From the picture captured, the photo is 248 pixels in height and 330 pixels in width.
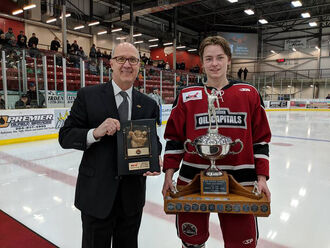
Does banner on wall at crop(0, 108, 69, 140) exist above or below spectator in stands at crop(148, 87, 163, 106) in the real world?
below

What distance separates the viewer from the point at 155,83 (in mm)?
10680

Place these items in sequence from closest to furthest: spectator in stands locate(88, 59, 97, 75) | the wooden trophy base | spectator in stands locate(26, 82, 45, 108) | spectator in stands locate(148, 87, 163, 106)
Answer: the wooden trophy base → spectator in stands locate(26, 82, 45, 108) → spectator in stands locate(88, 59, 97, 75) → spectator in stands locate(148, 87, 163, 106)

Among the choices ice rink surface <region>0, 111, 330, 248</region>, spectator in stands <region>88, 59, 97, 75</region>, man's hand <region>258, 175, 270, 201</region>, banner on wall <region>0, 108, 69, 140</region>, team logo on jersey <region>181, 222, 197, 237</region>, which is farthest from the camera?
spectator in stands <region>88, 59, 97, 75</region>

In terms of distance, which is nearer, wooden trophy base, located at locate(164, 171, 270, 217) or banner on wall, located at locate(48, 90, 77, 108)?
wooden trophy base, located at locate(164, 171, 270, 217)

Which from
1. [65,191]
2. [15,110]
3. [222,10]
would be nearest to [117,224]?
[65,191]

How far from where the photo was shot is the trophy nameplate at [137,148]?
1.18 m

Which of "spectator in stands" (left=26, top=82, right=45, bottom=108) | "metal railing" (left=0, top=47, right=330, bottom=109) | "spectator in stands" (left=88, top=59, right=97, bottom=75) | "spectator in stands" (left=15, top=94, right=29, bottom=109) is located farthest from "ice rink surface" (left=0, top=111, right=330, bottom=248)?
"spectator in stands" (left=88, top=59, right=97, bottom=75)

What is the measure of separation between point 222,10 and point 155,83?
13405 mm

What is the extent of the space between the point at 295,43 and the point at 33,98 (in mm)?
25936

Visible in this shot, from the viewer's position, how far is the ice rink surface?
6.91 ft

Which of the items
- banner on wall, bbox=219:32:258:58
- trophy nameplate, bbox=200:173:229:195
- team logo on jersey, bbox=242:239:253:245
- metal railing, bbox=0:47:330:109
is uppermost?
banner on wall, bbox=219:32:258:58

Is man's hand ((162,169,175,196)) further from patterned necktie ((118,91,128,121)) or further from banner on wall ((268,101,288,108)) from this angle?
banner on wall ((268,101,288,108))

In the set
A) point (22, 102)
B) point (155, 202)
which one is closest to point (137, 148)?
point (155, 202)

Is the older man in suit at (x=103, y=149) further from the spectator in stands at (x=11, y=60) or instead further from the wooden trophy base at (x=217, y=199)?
the spectator in stands at (x=11, y=60)
